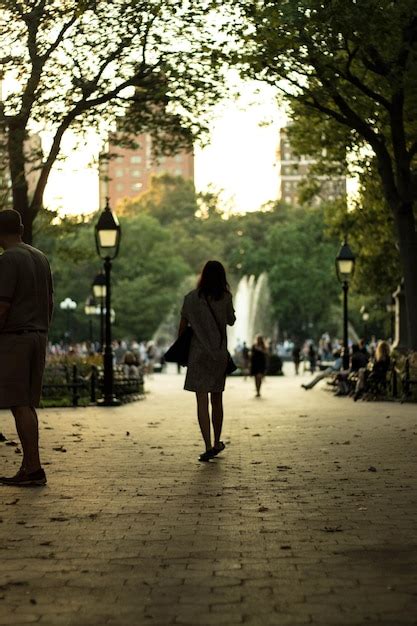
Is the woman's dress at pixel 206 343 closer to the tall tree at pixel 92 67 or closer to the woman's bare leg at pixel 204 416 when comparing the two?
the woman's bare leg at pixel 204 416

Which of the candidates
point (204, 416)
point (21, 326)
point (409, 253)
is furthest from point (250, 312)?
point (21, 326)

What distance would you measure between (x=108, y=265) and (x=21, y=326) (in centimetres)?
1756

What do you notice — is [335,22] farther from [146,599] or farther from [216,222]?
[216,222]

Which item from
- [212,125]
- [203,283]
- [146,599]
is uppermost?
[212,125]

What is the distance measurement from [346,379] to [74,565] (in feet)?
89.1

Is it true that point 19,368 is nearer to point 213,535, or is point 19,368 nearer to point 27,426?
point 27,426

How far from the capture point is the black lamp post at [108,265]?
90.6 feet

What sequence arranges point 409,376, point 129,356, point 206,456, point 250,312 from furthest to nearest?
1. point 250,312
2. point 129,356
3. point 409,376
4. point 206,456

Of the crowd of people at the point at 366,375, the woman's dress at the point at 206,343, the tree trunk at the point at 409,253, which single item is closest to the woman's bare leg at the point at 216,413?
the woman's dress at the point at 206,343

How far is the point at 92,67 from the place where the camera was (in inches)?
1118

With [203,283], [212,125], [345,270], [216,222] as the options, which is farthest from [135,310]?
[203,283]

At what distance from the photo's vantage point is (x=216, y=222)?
140750 mm

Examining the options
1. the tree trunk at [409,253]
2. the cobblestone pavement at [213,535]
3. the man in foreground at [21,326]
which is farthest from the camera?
the tree trunk at [409,253]

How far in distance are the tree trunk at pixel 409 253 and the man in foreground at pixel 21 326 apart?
2071 cm
